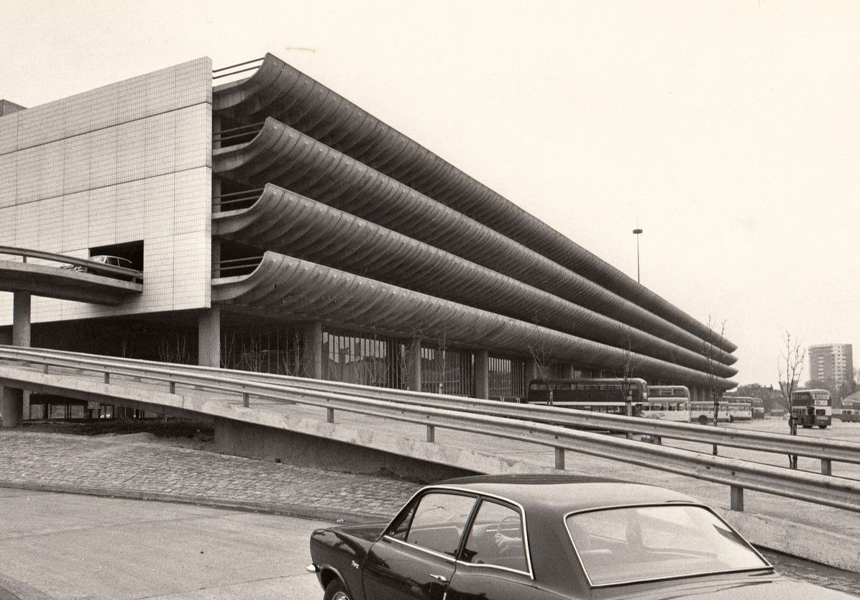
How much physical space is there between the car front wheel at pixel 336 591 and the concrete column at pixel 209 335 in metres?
31.3

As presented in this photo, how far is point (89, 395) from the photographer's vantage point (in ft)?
65.5

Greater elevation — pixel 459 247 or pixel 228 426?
pixel 459 247

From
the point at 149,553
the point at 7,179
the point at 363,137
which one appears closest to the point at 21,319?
the point at 7,179

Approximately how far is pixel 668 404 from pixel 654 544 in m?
58.2

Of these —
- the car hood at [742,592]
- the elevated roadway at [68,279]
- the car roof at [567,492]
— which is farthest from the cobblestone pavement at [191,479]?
the elevated roadway at [68,279]

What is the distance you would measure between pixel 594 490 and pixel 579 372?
8566 cm

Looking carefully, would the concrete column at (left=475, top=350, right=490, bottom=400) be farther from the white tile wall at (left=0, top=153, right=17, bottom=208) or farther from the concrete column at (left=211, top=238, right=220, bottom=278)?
the white tile wall at (left=0, top=153, right=17, bottom=208)

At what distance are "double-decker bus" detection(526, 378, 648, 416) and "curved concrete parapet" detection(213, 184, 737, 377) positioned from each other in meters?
6.16

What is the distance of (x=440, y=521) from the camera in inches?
182

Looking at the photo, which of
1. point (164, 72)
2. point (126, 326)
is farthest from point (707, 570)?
point (126, 326)

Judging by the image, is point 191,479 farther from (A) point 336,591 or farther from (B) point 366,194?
(B) point 366,194

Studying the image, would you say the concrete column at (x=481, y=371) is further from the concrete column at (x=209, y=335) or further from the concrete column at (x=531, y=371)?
the concrete column at (x=209, y=335)

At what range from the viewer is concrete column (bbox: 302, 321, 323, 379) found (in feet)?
134

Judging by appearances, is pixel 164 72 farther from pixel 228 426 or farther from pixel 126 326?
pixel 228 426
